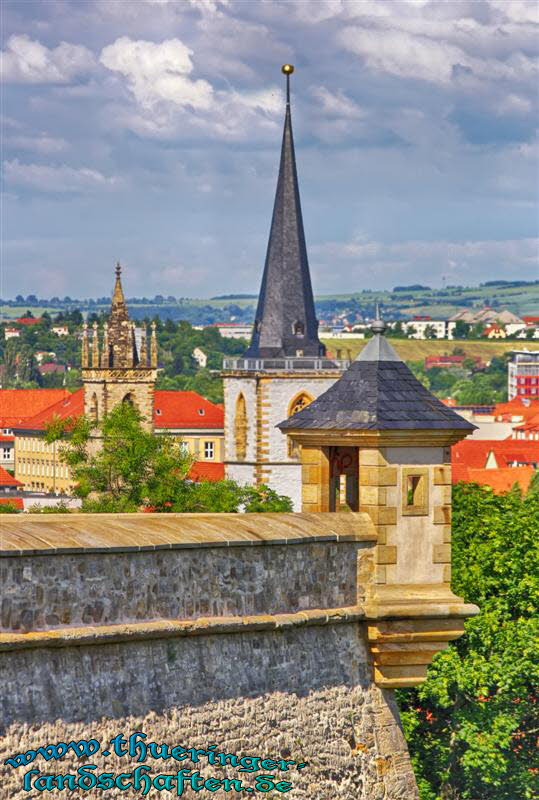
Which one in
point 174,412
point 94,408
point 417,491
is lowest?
point 174,412

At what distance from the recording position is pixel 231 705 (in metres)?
17.4

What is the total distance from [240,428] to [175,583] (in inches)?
2707

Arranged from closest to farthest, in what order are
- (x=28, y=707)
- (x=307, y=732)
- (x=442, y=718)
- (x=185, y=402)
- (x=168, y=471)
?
(x=28, y=707)
(x=307, y=732)
(x=442, y=718)
(x=168, y=471)
(x=185, y=402)

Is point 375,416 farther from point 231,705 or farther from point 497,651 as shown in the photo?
point 497,651

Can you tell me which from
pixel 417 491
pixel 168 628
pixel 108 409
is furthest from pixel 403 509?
pixel 108 409

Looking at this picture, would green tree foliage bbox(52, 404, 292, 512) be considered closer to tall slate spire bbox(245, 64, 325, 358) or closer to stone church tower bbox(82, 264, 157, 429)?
tall slate spire bbox(245, 64, 325, 358)

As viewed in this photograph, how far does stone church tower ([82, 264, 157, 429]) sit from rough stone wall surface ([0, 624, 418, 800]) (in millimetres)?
73926

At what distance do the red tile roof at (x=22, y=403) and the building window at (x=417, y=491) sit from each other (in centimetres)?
15358

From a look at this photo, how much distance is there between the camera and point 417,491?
62.1ft

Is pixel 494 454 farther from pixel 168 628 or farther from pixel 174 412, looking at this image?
pixel 168 628

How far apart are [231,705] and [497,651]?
1528 cm

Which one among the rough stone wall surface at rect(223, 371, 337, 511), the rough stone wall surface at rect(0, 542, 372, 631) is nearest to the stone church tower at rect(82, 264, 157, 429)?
the rough stone wall surface at rect(223, 371, 337, 511)

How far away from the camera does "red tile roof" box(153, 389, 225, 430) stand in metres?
152

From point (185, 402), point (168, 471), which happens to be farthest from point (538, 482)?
point (168, 471)
